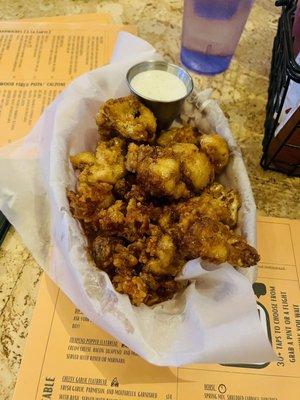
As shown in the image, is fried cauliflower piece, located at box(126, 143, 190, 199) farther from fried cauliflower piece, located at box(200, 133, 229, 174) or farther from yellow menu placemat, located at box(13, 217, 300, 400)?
yellow menu placemat, located at box(13, 217, 300, 400)

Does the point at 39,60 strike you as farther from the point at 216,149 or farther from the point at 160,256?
the point at 160,256

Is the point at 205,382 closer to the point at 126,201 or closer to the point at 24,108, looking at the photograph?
the point at 126,201

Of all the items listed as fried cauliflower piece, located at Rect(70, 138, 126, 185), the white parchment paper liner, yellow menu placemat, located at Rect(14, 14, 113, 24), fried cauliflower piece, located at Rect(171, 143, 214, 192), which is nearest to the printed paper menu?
yellow menu placemat, located at Rect(14, 14, 113, 24)

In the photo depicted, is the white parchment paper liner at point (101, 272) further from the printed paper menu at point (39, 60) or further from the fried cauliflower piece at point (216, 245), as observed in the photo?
the printed paper menu at point (39, 60)

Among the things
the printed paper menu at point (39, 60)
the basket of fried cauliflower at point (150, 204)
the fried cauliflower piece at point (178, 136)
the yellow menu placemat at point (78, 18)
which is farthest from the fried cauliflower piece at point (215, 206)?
the yellow menu placemat at point (78, 18)

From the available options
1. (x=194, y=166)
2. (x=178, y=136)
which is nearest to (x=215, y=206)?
(x=194, y=166)

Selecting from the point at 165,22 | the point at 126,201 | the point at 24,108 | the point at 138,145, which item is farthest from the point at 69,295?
the point at 165,22

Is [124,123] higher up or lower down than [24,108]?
higher up
